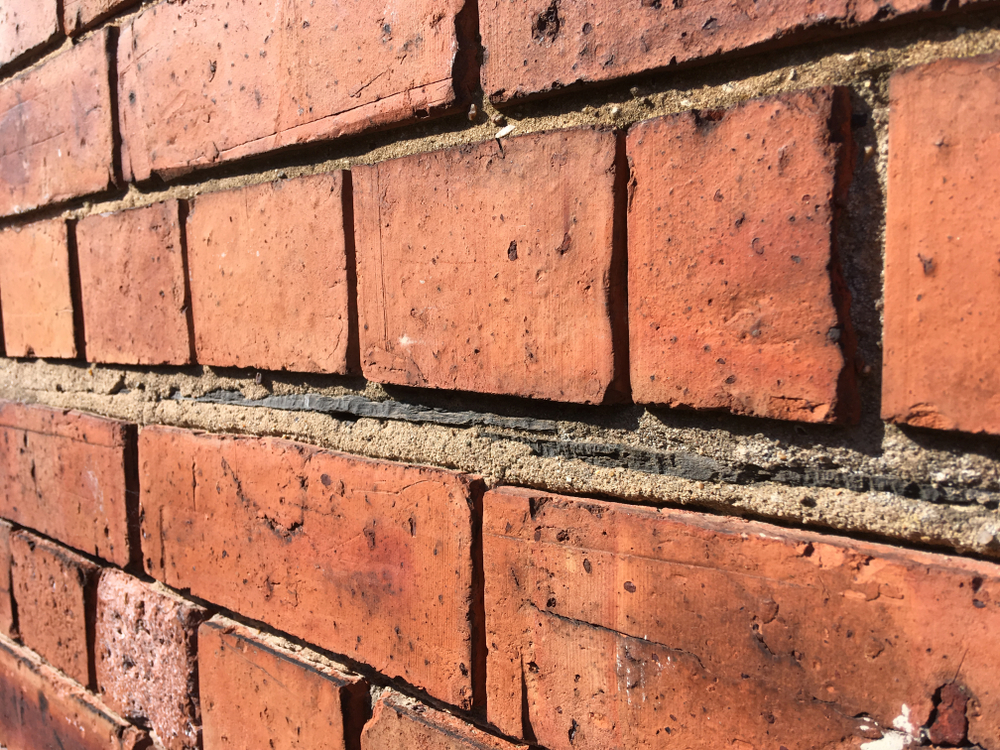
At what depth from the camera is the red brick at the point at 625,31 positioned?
1.54 feet

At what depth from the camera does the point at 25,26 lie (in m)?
1.18

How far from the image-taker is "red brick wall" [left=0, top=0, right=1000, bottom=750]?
0.46 m

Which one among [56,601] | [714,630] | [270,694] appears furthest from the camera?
[56,601]

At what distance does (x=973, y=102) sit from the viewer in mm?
422

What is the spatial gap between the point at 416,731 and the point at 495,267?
1.61 feet

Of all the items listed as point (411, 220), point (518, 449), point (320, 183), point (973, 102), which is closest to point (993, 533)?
point (973, 102)

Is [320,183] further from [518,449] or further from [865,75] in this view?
[865,75]

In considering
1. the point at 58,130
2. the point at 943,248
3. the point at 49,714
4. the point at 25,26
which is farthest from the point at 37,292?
the point at 943,248

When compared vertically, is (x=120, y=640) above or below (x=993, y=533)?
below

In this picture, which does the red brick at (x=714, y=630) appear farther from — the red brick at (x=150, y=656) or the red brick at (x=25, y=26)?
the red brick at (x=25, y=26)

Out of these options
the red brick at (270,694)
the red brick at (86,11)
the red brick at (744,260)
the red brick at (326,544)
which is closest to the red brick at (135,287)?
the red brick at (326,544)

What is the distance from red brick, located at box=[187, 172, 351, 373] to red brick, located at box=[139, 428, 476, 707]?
0.39ft

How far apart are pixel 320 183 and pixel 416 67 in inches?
6.9

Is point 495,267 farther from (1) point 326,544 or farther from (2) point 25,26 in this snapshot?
(2) point 25,26
